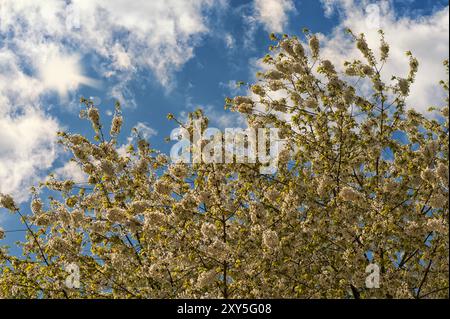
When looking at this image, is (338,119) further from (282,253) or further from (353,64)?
(282,253)

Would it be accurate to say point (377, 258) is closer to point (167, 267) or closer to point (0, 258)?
point (167, 267)

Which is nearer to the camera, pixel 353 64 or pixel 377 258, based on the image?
pixel 377 258

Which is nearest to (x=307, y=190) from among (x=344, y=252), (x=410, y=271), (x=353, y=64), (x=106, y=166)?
(x=344, y=252)

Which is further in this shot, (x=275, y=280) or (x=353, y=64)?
(x=353, y=64)

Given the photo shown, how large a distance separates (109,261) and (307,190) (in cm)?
466

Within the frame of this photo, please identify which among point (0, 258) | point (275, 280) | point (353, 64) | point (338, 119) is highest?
point (353, 64)

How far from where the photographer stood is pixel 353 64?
12.9m

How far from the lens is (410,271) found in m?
11.1

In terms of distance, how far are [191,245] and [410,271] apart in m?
4.69

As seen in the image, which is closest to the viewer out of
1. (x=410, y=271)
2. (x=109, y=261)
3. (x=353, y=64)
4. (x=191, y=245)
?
(x=191, y=245)
